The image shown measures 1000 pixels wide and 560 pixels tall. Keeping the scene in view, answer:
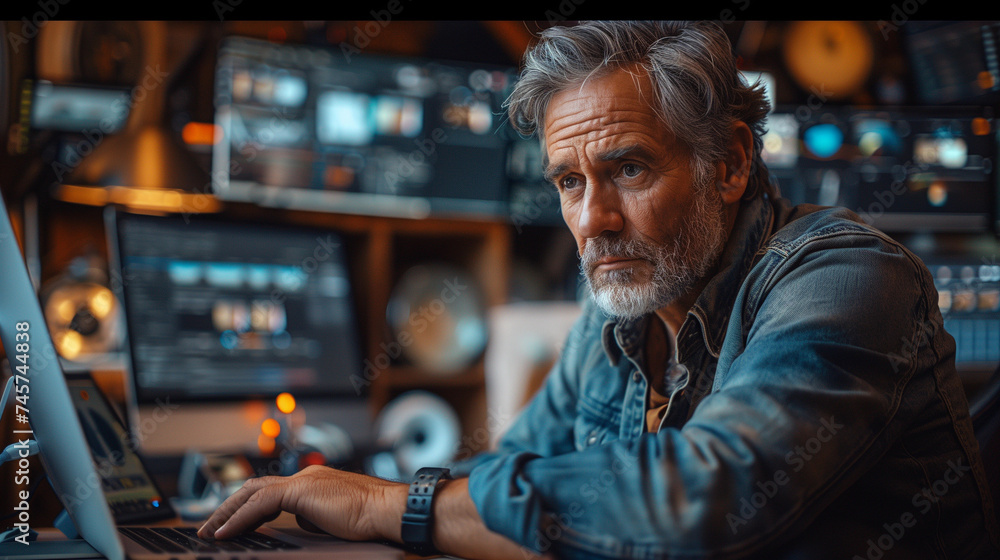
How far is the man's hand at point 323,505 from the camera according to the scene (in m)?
0.74

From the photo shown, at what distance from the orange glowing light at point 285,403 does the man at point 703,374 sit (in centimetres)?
64

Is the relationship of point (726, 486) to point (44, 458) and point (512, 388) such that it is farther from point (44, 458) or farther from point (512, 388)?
point (512, 388)

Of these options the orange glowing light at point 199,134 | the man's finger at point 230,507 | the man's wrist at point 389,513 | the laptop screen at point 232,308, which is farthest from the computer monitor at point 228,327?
the man's wrist at point 389,513

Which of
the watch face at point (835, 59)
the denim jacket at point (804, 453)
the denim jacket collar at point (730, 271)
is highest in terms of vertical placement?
the watch face at point (835, 59)

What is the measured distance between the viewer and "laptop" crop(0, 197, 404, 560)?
66 cm

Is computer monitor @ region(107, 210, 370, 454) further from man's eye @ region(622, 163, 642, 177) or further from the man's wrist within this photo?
man's eye @ region(622, 163, 642, 177)

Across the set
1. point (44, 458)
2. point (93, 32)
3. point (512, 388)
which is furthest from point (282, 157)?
point (44, 458)

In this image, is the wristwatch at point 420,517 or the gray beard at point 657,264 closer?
the wristwatch at point 420,517

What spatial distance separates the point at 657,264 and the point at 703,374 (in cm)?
17

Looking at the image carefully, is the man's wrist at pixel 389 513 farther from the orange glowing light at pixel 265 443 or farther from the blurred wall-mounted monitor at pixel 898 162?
the blurred wall-mounted monitor at pixel 898 162

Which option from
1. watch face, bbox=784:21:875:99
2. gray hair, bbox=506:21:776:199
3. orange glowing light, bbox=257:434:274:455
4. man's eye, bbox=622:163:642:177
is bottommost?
orange glowing light, bbox=257:434:274:455

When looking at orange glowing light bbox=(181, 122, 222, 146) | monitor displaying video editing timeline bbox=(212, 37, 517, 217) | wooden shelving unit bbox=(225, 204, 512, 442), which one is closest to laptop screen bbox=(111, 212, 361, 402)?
wooden shelving unit bbox=(225, 204, 512, 442)

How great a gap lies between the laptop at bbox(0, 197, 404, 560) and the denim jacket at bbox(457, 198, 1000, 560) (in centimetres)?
19

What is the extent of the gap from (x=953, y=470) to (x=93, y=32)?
6.26ft
